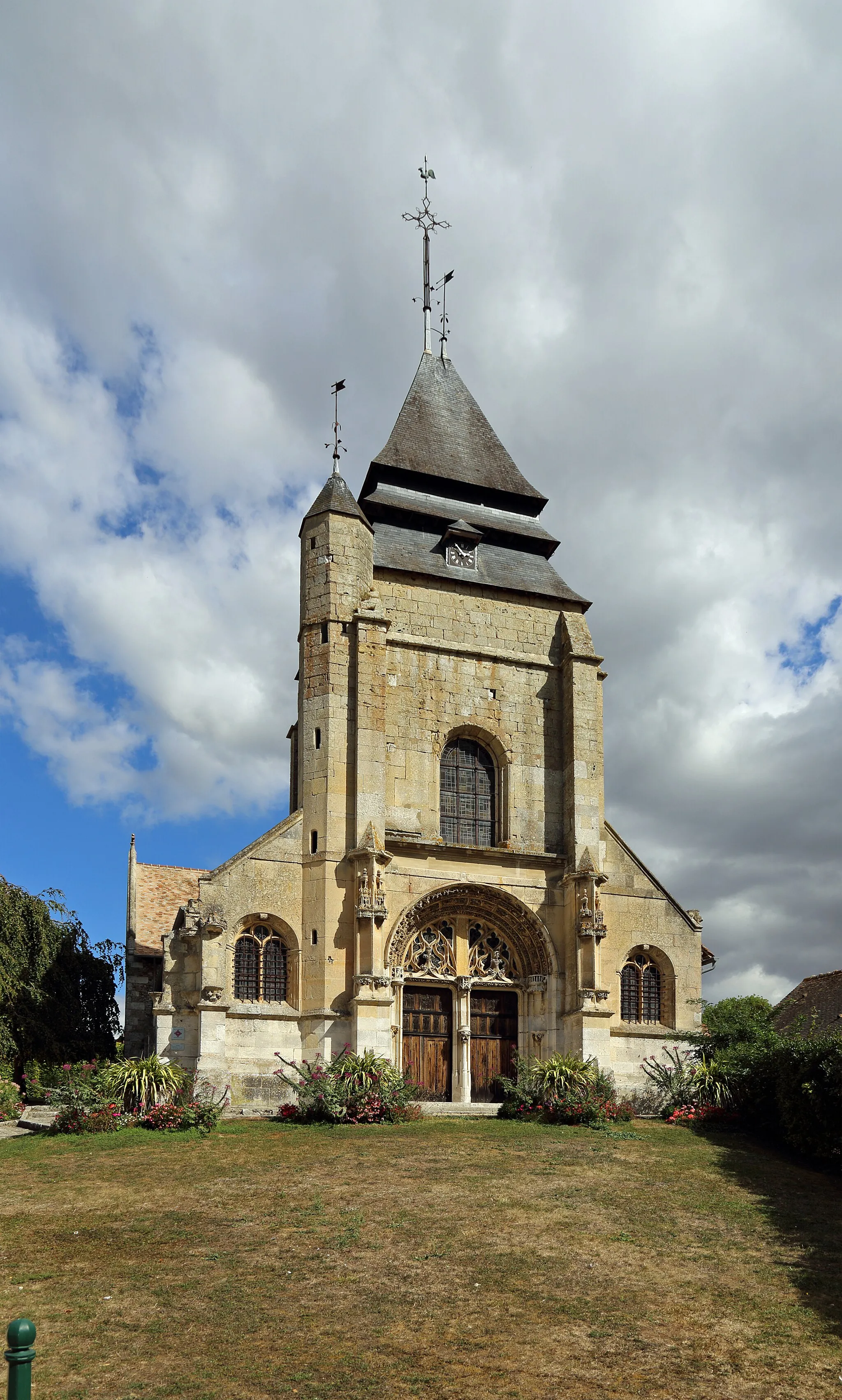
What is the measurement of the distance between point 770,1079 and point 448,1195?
7.52 metres

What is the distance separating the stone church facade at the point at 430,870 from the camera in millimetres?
19266

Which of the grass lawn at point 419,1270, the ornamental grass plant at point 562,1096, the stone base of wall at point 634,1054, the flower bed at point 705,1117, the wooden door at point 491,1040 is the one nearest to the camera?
the grass lawn at point 419,1270

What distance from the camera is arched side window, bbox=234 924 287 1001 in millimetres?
19500

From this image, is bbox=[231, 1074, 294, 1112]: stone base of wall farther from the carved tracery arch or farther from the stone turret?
the carved tracery arch

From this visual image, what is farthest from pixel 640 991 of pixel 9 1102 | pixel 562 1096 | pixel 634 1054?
pixel 9 1102

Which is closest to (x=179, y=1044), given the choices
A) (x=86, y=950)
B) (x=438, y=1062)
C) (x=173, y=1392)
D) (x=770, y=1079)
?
(x=438, y=1062)

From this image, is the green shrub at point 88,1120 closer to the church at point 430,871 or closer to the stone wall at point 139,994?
the church at point 430,871

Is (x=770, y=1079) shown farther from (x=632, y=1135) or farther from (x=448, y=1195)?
(x=448, y=1195)

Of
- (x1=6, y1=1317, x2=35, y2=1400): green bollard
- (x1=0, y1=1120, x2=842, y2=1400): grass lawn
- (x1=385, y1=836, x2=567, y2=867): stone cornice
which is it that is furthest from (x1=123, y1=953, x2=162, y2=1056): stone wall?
(x1=6, y1=1317, x2=35, y2=1400): green bollard

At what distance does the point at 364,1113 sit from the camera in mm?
17047

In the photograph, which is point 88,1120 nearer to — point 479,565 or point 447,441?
point 479,565

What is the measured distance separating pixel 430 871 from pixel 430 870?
0.03 meters

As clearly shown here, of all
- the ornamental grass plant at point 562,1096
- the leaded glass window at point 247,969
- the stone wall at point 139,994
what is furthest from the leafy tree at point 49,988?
the ornamental grass plant at point 562,1096

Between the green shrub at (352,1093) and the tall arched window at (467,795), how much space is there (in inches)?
200
